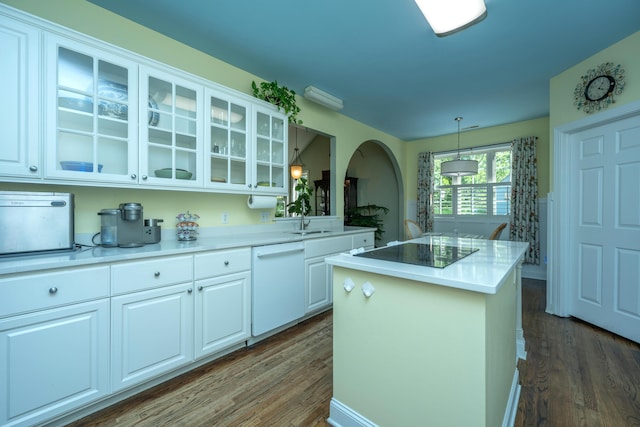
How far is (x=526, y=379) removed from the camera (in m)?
1.78

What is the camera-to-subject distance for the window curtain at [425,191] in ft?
16.9

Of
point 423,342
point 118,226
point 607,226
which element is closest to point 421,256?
Answer: point 423,342

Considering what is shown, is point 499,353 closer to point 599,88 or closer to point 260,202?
point 260,202

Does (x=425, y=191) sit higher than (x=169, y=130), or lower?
lower

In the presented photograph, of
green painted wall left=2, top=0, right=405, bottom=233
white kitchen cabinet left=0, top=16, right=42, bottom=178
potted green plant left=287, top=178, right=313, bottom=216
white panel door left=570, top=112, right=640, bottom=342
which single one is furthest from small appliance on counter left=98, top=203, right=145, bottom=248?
white panel door left=570, top=112, right=640, bottom=342

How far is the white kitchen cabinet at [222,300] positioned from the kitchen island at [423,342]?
36.4 inches

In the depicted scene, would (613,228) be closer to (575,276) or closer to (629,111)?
(575,276)

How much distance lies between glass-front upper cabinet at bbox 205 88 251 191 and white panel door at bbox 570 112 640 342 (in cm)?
333

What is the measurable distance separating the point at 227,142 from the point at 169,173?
0.56m

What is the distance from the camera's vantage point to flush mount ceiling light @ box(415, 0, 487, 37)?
1650 mm

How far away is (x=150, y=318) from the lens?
5.23ft

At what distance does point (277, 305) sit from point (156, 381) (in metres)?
0.95

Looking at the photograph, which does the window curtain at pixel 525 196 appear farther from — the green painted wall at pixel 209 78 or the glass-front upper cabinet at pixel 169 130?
the glass-front upper cabinet at pixel 169 130

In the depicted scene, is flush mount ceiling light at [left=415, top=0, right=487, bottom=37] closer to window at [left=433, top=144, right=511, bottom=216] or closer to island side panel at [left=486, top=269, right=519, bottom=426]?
island side panel at [left=486, top=269, right=519, bottom=426]
